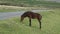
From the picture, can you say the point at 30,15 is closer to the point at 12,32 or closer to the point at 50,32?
the point at 50,32

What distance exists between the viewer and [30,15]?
680 inches

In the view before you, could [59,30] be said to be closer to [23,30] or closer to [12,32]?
[23,30]

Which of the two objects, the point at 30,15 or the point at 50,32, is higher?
the point at 30,15

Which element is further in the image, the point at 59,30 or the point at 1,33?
the point at 59,30

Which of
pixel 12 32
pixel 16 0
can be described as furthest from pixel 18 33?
pixel 16 0

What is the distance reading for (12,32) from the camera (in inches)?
540

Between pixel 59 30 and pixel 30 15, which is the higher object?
pixel 30 15

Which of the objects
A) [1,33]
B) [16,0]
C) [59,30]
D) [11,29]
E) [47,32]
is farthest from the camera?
[16,0]

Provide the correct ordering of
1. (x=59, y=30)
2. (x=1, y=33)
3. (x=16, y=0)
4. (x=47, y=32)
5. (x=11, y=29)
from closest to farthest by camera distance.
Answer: (x=1, y=33) → (x=11, y=29) → (x=47, y=32) → (x=59, y=30) → (x=16, y=0)

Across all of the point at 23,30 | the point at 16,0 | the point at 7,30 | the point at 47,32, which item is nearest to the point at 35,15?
the point at 47,32

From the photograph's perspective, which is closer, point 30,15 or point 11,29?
point 11,29

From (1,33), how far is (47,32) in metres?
4.76

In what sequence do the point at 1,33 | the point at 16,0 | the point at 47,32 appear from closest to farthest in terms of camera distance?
the point at 1,33
the point at 47,32
the point at 16,0

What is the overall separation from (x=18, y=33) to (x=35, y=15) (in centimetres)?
379
